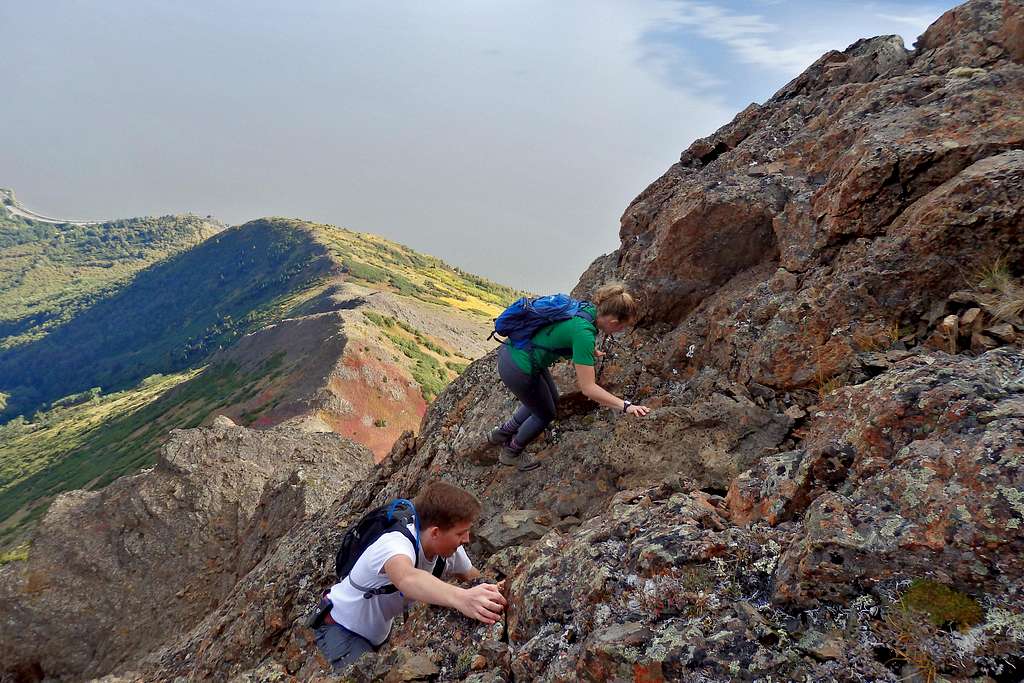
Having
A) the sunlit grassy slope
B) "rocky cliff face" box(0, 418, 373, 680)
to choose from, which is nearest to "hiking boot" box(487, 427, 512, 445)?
"rocky cliff face" box(0, 418, 373, 680)

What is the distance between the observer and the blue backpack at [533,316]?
7.52 meters

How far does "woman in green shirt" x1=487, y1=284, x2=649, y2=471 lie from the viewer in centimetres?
721

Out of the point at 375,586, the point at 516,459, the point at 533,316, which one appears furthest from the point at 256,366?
the point at 375,586

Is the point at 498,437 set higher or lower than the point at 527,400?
lower

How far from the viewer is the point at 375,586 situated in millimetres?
5105

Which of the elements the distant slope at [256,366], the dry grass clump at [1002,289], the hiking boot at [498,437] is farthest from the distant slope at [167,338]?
the dry grass clump at [1002,289]

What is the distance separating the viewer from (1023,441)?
3.83m

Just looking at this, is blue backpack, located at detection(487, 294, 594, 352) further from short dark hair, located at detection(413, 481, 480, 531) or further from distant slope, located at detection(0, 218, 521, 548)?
distant slope, located at detection(0, 218, 521, 548)

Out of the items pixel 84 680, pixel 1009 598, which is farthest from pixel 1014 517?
pixel 84 680

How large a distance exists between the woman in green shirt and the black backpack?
2.87 metres

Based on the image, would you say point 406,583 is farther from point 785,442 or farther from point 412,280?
point 412,280

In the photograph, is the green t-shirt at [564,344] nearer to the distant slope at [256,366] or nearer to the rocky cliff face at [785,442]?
the rocky cliff face at [785,442]

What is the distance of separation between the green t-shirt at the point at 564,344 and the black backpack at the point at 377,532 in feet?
9.67

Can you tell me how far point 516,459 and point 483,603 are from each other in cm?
438
